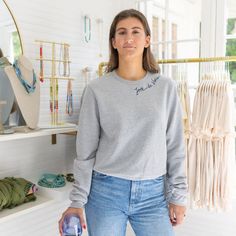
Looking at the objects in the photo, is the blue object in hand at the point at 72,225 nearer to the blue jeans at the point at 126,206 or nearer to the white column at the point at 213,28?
the blue jeans at the point at 126,206

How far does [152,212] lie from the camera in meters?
1.25

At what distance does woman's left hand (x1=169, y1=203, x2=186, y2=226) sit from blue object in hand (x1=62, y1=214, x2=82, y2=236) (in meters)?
0.37

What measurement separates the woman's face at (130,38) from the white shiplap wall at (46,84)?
621 mm

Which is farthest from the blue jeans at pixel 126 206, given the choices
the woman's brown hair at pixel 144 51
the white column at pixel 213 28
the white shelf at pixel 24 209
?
the white column at pixel 213 28

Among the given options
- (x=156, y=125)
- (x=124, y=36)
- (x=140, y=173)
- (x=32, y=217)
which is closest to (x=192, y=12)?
(x=124, y=36)

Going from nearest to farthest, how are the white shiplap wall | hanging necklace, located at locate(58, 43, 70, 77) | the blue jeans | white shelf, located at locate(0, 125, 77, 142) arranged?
1. the blue jeans
2. white shelf, located at locate(0, 125, 77, 142)
3. the white shiplap wall
4. hanging necklace, located at locate(58, 43, 70, 77)

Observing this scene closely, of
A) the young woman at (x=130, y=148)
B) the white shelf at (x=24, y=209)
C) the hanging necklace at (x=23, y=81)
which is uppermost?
the hanging necklace at (x=23, y=81)

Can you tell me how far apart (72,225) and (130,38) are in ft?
2.50

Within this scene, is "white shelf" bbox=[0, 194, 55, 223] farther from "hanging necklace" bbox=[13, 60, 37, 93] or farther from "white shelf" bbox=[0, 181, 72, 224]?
"hanging necklace" bbox=[13, 60, 37, 93]

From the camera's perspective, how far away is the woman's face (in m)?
1.25

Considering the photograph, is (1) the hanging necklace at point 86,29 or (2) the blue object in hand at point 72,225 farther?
(1) the hanging necklace at point 86,29

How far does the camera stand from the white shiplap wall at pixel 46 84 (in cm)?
165

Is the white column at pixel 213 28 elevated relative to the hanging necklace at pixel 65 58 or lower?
elevated

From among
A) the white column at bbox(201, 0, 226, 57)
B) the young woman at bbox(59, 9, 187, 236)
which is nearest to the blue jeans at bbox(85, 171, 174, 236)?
the young woman at bbox(59, 9, 187, 236)
